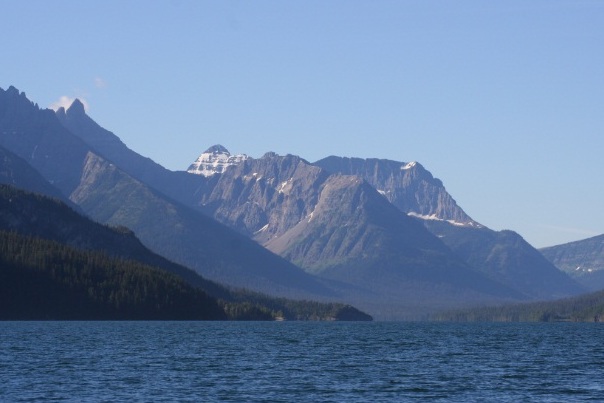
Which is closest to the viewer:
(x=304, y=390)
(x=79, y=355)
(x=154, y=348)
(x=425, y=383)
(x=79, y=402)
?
(x=79, y=402)

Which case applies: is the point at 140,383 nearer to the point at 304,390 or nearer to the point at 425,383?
the point at 304,390

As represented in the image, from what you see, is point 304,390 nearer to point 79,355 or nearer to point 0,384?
point 0,384

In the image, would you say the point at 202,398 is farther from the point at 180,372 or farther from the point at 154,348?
the point at 154,348

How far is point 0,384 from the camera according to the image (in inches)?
4700

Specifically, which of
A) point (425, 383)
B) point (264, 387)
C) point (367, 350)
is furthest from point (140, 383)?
point (367, 350)

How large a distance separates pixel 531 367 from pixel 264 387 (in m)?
46.6

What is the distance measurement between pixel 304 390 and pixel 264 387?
5.10 m

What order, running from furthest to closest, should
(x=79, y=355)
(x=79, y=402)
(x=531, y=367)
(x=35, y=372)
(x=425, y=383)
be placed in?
(x=79, y=355) → (x=531, y=367) → (x=35, y=372) → (x=425, y=383) → (x=79, y=402)

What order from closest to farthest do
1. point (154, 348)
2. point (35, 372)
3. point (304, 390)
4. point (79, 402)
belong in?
1. point (79, 402)
2. point (304, 390)
3. point (35, 372)
4. point (154, 348)

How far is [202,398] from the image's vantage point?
11050 centimetres

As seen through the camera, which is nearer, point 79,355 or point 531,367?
point 531,367

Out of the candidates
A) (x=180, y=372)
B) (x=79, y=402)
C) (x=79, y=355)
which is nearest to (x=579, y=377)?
(x=180, y=372)

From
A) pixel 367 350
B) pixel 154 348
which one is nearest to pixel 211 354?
pixel 154 348

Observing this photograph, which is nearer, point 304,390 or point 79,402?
point 79,402
